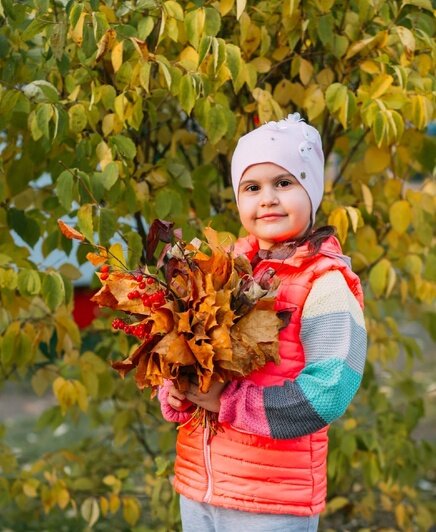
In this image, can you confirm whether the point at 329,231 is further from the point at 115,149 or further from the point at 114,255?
the point at 115,149

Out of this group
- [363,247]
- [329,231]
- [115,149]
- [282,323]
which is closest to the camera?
[282,323]

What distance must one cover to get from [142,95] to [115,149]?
272 mm

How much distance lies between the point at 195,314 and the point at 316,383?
1.00ft

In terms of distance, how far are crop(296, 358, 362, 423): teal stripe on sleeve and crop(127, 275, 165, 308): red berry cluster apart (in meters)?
0.36

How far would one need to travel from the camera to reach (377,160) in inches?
137

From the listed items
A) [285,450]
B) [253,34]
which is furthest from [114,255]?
[253,34]

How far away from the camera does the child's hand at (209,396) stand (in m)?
2.29

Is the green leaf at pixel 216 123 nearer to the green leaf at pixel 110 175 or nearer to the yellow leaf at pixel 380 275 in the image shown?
the green leaf at pixel 110 175

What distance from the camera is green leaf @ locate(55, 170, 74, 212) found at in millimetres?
2986

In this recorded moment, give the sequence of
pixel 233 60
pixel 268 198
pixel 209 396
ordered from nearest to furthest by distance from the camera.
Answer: pixel 209 396
pixel 268 198
pixel 233 60

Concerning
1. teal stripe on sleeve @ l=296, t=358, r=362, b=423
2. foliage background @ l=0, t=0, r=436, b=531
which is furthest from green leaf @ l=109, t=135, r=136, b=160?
teal stripe on sleeve @ l=296, t=358, r=362, b=423

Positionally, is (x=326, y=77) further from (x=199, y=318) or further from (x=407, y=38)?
(x=199, y=318)

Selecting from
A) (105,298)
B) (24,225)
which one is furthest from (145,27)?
(105,298)

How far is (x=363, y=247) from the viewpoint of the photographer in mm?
3631
